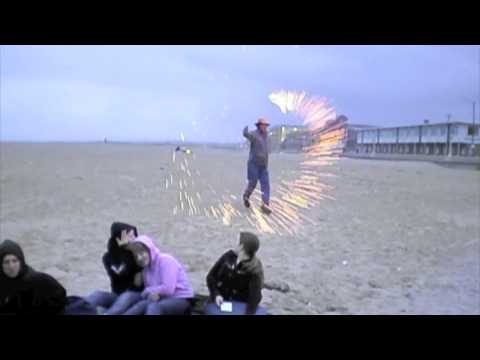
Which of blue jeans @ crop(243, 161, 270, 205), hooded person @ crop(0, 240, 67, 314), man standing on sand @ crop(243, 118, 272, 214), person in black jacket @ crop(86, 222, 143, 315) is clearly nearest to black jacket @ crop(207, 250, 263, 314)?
person in black jacket @ crop(86, 222, 143, 315)

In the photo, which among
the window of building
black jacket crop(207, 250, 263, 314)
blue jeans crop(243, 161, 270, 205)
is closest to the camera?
black jacket crop(207, 250, 263, 314)

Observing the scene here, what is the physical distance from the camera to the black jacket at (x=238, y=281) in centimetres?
327

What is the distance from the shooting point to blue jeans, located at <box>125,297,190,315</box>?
3.17m

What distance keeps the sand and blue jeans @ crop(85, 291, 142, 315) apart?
2.77 feet

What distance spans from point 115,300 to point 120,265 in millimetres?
265

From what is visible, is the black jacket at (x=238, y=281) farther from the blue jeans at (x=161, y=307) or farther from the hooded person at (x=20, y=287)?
the hooded person at (x=20, y=287)

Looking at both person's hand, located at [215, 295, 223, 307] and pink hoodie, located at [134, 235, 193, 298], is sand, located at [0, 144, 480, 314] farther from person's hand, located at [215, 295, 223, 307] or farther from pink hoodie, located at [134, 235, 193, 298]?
pink hoodie, located at [134, 235, 193, 298]

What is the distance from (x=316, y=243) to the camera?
6.42 metres

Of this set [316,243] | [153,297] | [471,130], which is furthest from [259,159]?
[471,130]

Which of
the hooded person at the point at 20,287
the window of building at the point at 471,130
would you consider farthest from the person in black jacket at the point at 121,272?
the window of building at the point at 471,130
